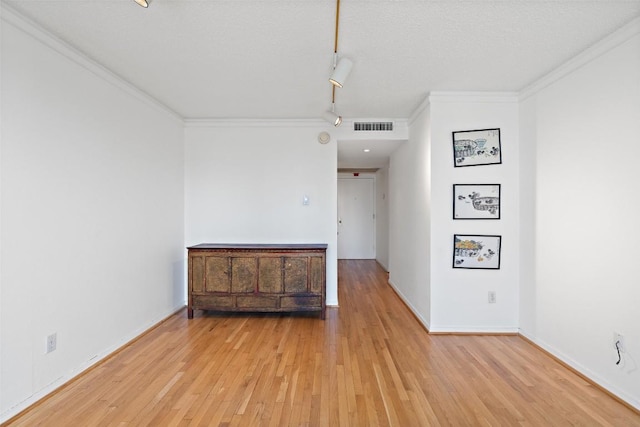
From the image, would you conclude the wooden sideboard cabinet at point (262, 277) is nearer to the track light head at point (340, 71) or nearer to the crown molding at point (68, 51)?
the crown molding at point (68, 51)

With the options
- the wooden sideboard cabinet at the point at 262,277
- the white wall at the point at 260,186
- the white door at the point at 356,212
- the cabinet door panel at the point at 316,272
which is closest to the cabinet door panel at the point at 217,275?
the wooden sideboard cabinet at the point at 262,277

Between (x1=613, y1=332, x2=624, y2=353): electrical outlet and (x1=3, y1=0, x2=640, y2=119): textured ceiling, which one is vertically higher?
(x1=3, y1=0, x2=640, y2=119): textured ceiling

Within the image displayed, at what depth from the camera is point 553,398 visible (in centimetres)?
210

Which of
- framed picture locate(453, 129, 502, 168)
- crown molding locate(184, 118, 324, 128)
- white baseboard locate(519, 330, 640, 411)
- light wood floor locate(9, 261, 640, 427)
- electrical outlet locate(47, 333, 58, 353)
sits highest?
crown molding locate(184, 118, 324, 128)

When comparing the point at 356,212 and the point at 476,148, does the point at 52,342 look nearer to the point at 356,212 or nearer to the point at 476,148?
the point at 476,148

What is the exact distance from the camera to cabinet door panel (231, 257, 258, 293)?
3.59 metres

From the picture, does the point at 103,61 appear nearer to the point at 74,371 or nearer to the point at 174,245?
the point at 174,245

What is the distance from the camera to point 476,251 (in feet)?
10.5

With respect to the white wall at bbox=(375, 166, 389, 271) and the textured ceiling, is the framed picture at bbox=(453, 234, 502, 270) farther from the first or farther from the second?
the white wall at bbox=(375, 166, 389, 271)

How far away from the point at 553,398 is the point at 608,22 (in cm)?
253

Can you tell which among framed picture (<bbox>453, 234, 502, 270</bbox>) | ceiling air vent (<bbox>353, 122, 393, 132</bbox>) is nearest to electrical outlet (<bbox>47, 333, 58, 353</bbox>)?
framed picture (<bbox>453, 234, 502, 270</bbox>)

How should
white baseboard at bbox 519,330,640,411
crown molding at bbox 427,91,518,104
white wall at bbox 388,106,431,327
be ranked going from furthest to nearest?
white wall at bbox 388,106,431,327 → crown molding at bbox 427,91,518,104 → white baseboard at bbox 519,330,640,411

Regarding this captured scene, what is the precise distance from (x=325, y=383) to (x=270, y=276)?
1.56 m

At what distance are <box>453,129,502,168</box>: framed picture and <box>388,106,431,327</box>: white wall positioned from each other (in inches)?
11.6
